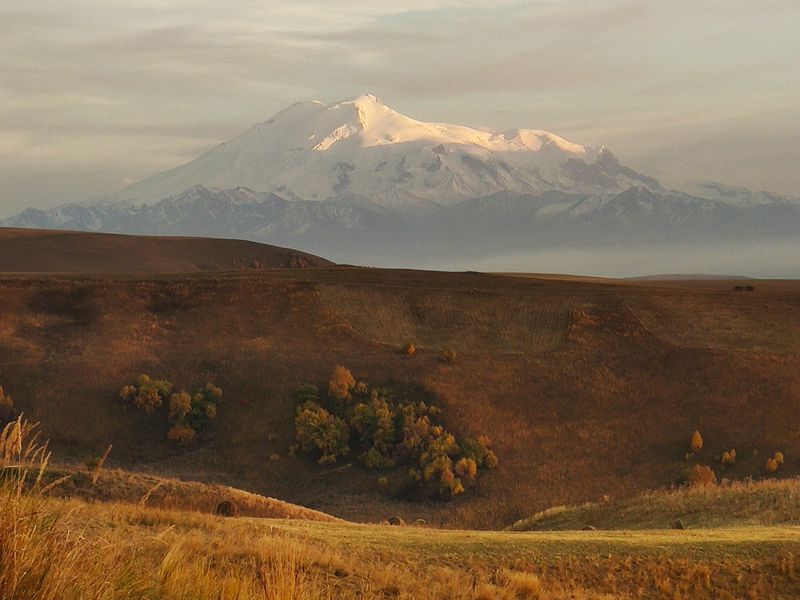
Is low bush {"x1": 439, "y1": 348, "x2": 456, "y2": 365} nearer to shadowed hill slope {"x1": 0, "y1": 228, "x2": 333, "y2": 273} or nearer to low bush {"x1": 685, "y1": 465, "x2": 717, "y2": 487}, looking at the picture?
low bush {"x1": 685, "y1": 465, "x2": 717, "y2": 487}

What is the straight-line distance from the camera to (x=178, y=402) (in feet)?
193

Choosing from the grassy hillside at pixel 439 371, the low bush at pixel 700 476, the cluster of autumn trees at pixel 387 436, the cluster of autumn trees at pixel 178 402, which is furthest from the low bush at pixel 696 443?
the cluster of autumn trees at pixel 178 402

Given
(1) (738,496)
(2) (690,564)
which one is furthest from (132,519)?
(1) (738,496)

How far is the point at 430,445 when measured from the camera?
54.4 metres

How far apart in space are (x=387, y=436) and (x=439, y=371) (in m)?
9.41

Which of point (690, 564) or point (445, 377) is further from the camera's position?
point (445, 377)

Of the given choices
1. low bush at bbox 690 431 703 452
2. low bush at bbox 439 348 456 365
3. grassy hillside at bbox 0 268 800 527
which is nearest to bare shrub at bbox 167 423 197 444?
grassy hillside at bbox 0 268 800 527

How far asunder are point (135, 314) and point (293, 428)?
22.7 m

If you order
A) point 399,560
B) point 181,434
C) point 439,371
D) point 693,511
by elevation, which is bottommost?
point 181,434

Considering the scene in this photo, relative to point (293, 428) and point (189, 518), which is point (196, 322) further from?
point (189, 518)

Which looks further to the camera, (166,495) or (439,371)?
(439,371)

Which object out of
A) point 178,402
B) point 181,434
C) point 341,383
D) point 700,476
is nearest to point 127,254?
point 178,402

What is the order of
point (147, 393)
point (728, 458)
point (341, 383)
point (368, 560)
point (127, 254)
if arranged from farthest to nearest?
1. point (127, 254)
2. point (341, 383)
3. point (147, 393)
4. point (728, 458)
5. point (368, 560)

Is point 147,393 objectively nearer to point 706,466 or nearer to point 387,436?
point 387,436
